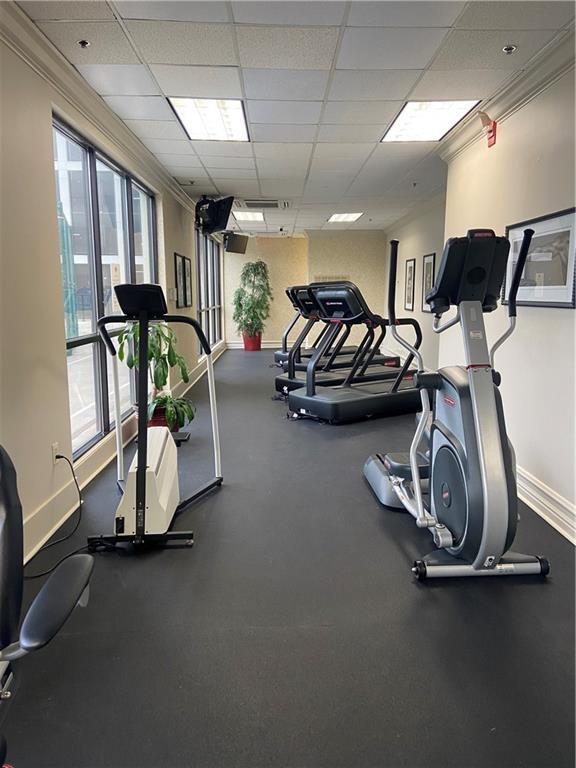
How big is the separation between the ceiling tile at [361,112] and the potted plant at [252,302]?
7524 millimetres

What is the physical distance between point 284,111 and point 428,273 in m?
4.42

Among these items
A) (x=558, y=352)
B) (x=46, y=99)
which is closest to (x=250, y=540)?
(x=558, y=352)

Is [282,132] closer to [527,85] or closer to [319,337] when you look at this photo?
[527,85]

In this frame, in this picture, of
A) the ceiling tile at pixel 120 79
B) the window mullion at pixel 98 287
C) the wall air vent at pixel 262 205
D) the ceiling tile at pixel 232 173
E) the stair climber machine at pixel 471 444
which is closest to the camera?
the stair climber machine at pixel 471 444

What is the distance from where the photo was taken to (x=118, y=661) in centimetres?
185

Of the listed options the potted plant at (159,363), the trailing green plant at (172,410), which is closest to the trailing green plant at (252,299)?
the potted plant at (159,363)

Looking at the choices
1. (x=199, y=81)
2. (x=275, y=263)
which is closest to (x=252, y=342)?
(x=275, y=263)

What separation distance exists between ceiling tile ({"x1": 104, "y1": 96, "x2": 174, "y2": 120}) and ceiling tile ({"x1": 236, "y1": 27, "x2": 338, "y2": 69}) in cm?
95

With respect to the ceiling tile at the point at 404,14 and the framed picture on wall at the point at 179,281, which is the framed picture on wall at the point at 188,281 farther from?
the ceiling tile at the point at 404,14

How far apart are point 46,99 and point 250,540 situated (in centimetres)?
286

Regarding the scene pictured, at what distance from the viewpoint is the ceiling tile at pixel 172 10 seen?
240cm

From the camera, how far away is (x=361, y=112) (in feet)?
12.6

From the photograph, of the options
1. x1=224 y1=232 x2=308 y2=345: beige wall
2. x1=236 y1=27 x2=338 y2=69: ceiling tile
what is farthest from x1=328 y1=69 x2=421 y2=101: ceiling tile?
x1=224 y1=232 x2=308 y2=345: beige wall

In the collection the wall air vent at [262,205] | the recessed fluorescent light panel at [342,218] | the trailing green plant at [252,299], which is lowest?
the trailing green plant at [252,299]
